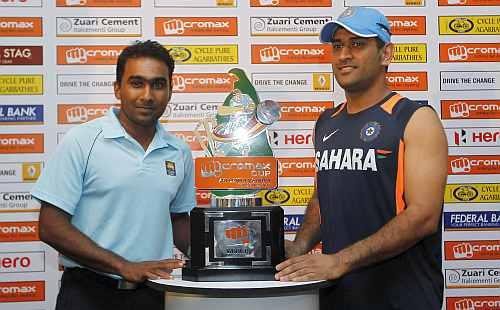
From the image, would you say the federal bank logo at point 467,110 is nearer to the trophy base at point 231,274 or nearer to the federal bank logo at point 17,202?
the trophy base at point 231,274

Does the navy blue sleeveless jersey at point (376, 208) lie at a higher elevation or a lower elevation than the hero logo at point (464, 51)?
lower

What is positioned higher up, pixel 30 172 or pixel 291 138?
pixel 291 138

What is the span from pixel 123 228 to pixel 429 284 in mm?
1022

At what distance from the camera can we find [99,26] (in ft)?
9.80

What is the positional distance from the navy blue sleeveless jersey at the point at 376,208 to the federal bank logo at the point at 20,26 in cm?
174

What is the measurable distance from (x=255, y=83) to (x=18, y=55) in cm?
117

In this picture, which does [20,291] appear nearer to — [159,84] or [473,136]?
Result: [159,84]

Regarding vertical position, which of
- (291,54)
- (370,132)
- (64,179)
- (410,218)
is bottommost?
(410,218)

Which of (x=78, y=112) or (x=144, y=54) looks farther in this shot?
(x=78, y=112)

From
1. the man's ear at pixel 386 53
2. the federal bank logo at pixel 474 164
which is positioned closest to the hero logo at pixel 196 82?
the man's ear at pixel 386 53

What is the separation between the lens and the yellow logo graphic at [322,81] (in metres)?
3.06

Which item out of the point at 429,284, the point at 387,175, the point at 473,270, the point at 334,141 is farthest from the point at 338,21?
the point at 473,270

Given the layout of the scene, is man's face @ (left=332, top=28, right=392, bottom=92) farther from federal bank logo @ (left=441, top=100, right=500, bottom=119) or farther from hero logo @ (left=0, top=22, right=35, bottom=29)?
hero logo @ (left=0, top=22, right=35, bottom=29)

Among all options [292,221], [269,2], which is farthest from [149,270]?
[269,2]
